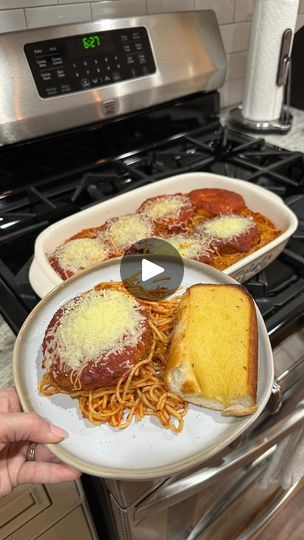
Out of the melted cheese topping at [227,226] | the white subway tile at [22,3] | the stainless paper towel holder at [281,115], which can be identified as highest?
the white subway tile at [22,3]

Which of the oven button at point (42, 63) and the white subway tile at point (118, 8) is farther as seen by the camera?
the white subway tile at point (118, 8)

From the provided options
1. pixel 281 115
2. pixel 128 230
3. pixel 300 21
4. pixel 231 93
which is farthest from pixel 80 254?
pixel 300 21

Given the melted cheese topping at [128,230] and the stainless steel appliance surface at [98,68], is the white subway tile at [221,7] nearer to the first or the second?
the stainless steel appliance surface at [98,68]

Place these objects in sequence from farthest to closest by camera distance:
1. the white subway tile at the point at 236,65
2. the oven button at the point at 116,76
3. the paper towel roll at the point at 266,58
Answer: the white subway tile at the point at 236,65, the paper towel roll at the point at 266,58, the oven button at the point at 116,76

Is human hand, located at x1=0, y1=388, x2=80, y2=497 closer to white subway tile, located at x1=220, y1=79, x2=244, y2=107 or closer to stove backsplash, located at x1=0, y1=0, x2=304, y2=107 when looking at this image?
stove backsplash, located at x1=0, y1=0, x2=304, y2=107

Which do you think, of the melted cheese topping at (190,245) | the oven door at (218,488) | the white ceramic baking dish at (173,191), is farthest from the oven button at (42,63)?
the oven door at (218,488)
